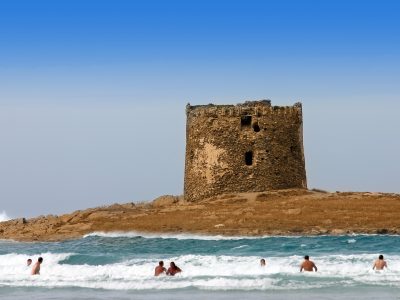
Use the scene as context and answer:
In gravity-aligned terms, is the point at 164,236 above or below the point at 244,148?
below

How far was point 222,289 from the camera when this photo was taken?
2275cm

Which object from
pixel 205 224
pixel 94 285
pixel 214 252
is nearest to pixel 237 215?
pixel 205 224

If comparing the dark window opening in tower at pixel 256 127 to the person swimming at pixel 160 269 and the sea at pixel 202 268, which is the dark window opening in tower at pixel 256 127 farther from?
the person swimming at pixel 160 269

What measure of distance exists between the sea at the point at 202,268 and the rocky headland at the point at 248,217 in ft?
1.93

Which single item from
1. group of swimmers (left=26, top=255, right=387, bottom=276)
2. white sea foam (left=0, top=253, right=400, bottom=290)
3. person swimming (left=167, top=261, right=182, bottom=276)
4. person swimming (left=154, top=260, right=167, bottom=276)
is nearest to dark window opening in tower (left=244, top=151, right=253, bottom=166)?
white sea foam (left=0, top=253, right=400, bottom=290)

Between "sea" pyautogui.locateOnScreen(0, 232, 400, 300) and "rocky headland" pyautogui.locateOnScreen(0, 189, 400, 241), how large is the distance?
587 millimetres

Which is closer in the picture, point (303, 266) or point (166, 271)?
point (303, 266)

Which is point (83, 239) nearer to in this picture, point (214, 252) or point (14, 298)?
point (214, 252)

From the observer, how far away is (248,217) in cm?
3384

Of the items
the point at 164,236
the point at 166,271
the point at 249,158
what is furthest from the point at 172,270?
the point at 249,158

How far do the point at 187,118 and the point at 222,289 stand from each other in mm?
18544

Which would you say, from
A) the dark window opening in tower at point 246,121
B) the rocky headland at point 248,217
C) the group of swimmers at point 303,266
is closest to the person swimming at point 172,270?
the group of swimmers at point 303,266

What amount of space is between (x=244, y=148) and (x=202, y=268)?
12735 mm

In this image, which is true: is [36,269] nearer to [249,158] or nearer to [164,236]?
[164,236]
